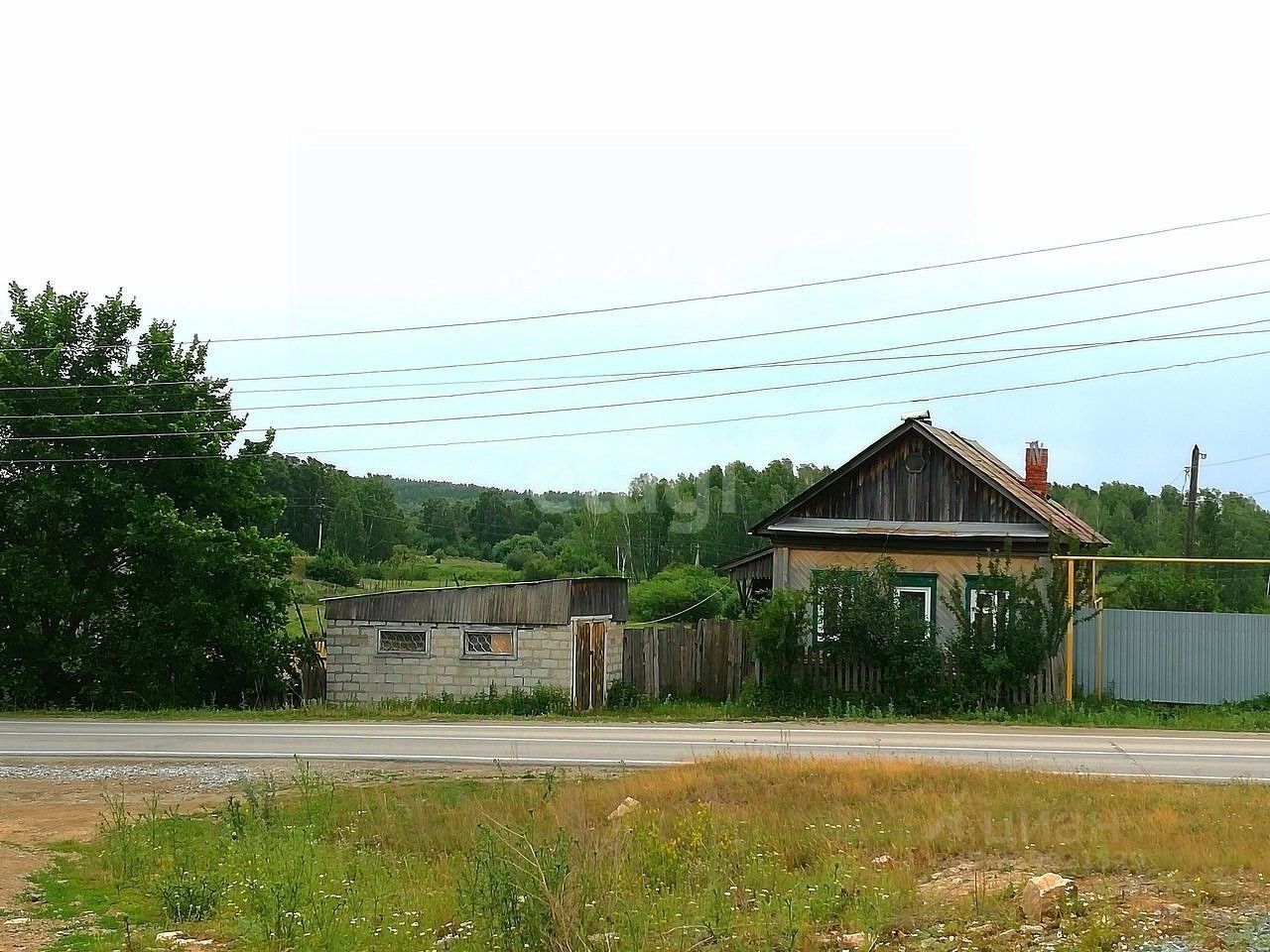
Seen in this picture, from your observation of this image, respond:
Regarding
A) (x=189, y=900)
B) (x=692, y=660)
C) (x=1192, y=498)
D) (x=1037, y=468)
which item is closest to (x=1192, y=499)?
(x=1192, y=498)

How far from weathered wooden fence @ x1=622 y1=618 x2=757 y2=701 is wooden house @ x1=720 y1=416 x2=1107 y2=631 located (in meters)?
1.80

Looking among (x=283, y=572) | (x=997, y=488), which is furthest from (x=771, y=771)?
(x=283, y=572)

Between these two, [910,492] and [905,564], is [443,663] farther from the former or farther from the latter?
[910,492]

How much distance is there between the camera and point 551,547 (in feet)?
329

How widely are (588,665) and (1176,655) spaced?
1217 cm

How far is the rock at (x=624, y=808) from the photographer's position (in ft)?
40.5

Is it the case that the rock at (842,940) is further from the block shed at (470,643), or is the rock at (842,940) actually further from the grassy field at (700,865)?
the block shed at (470,643)

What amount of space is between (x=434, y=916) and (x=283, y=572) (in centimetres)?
2195

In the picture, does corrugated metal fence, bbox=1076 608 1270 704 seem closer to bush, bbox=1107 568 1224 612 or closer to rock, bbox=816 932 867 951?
bush, bbox=1107 568 1224 612

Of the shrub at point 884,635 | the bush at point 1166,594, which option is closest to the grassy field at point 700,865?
the shrub at point 884,635

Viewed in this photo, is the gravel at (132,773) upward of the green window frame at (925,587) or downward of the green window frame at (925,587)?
downward

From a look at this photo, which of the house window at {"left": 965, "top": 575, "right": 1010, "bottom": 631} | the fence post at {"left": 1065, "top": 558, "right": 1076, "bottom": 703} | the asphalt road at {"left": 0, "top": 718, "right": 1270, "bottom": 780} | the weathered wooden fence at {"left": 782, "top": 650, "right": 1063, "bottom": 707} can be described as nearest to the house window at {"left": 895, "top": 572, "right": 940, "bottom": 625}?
the house window at {"left": 965, "top": 575, "right": 1010, "bottom": 631}

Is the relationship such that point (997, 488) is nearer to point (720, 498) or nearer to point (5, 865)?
point (5, 865)

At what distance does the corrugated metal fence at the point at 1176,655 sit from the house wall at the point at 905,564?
2.16 metres
